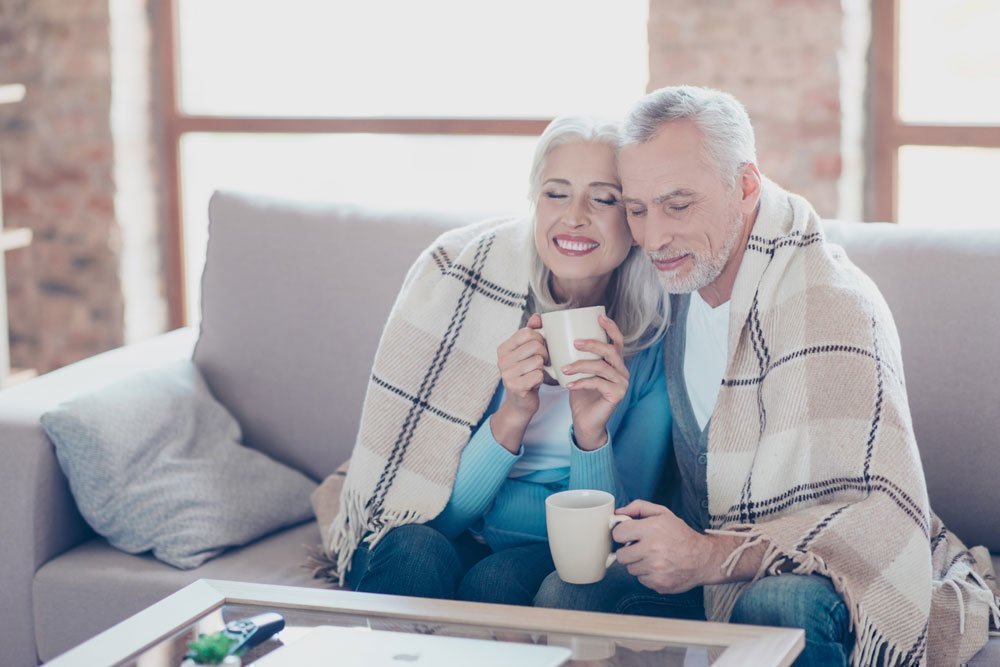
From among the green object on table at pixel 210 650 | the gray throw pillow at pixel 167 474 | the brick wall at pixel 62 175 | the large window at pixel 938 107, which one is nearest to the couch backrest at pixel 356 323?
the gray throw pillow at pixel 167 474

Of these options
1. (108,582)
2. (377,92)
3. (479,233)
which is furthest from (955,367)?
(377,92)

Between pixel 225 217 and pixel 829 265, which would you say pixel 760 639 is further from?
pixel 225 217

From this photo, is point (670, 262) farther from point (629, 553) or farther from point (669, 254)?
point (629, 553)

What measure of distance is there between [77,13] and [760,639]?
285 cm

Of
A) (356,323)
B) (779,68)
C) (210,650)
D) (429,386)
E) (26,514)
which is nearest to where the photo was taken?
(210,650)

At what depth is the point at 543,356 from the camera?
6.19 feet

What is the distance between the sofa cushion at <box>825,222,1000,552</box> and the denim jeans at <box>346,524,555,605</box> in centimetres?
69

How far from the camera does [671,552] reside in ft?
5.51

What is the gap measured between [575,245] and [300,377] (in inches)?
30.0

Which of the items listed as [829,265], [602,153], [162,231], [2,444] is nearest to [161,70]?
[162,231]

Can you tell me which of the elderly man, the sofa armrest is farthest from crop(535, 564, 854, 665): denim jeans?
the sofa armrest

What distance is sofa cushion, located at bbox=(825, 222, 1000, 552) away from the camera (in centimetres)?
214

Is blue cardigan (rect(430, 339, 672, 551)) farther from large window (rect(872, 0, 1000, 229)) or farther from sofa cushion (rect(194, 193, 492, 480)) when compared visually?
large window (rect(872, 0, 1000, 229))

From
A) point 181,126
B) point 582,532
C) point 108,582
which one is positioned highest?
point 181,126
